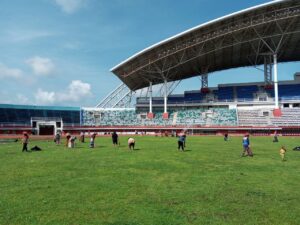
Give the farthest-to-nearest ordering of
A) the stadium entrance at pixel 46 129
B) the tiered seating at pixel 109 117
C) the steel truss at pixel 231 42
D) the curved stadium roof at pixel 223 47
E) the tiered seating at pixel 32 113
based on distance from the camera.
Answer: the tiered seating at pixel 109 117
the tiered seating at pixel 32 113
the stadium entrance at pixel 46 129
the steel truss at pixel 231 42
the curved stadium roof at pixel 223 47

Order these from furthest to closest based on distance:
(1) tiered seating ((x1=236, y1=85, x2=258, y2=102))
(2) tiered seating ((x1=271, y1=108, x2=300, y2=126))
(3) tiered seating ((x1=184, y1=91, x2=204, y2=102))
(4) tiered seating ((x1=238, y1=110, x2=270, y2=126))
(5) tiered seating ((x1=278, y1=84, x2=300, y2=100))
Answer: (3) tiered seating ((x1=184, y1=91, x2=204, y2=102)) < (1) tiered seating ((x1=236, y1=85, x2=258, y2=102)) < (5) tiered seating ((x1=278, y1=84, x2=300, y2=100)) < (4) tiered seating ((x1=238, y1=110, x2=270, y2=126)) < (2) tiered seating ((x1=271, y1=108, x2=300, y2=126))

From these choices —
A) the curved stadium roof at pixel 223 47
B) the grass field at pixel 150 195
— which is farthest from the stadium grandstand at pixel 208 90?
the grass field at pixel 150 195

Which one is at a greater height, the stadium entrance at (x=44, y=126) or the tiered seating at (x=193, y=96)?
the tiered seating at (x=193, y=96)

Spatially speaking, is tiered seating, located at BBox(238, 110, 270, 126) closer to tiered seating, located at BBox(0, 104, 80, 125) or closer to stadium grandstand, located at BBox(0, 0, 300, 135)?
stadium grandstand, located at BBox(0, 0, 300, 135)

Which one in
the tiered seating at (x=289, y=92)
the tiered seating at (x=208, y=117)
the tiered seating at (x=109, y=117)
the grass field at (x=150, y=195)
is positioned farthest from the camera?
the tiered seating at (x=109, y=117)

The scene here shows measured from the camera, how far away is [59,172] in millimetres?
14617

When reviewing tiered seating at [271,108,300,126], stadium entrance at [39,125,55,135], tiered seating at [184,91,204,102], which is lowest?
stadium entrance at [39,125,55,135]

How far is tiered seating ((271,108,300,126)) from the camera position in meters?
69.4

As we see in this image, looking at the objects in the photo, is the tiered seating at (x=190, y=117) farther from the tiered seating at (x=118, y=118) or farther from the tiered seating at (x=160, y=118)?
the tiered seating at (x=118, y=118)

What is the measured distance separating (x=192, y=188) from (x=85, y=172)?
5.54 m

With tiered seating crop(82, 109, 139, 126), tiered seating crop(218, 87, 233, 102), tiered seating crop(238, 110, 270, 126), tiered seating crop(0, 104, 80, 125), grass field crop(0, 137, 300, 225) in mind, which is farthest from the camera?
tiered seating crop(82, 109, 139, 126)

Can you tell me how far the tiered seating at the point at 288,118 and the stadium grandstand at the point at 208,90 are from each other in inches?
7.8

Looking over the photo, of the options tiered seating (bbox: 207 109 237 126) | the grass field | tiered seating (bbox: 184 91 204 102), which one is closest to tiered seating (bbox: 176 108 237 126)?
tiered seating (bbox: 207 109 237 126)

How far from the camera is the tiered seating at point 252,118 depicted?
240 feet
